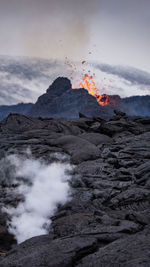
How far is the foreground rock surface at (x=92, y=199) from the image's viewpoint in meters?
7.30

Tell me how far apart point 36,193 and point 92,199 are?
4029 millimetres

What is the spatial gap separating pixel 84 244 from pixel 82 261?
72cm

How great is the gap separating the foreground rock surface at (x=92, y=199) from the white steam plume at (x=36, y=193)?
682 mm

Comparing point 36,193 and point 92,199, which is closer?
point 92,199

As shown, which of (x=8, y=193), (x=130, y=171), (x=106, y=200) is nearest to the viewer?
(x=106, y=200)

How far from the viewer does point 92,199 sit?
48.0ft

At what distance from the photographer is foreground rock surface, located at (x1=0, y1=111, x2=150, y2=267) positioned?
288 inches

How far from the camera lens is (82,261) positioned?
716 centimetres

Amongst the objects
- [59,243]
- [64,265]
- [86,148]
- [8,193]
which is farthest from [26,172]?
[64,265]

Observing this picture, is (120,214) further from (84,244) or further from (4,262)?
(4,262)

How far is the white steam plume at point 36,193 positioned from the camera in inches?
492

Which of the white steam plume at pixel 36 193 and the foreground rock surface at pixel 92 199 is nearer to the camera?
the foreground rock surface at pixel 92 199

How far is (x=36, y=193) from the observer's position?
16.0 meters

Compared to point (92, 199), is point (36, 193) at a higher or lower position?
higher
